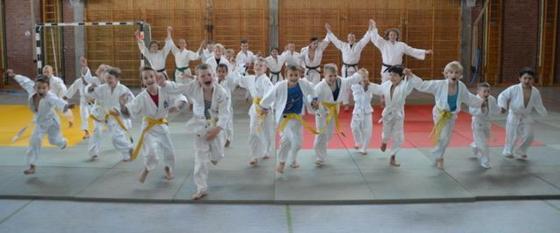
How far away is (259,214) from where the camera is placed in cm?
543

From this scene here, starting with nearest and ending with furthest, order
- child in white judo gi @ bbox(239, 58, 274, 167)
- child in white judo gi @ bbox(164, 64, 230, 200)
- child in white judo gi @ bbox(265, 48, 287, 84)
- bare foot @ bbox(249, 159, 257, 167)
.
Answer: child in white judo gi @ bbox(164, 64, 230, 200) < bare foot @ bbox(249, 159, 257, 167) < child in white judo gi @ bbox(239, 58, 274, 167) < child in white judo gi @ bbox(265, 48, 287, 84)

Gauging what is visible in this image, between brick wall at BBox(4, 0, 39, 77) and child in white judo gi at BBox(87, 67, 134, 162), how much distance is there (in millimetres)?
11417

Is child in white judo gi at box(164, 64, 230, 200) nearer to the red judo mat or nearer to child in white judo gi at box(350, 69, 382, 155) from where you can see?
child in white judo gi at box(350, 69, 382, 155)

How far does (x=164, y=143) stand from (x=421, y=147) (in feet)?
13.1

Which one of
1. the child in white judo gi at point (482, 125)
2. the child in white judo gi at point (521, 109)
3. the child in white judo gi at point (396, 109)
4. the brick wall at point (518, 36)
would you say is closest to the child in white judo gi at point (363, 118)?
the child in white judo gi at point (396, 109)

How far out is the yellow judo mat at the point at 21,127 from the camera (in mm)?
9023

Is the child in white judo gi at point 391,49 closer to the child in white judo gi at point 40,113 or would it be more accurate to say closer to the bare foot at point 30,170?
the child in white judo gi at point 40,113

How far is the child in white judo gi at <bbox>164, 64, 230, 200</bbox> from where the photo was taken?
5973 millimetres

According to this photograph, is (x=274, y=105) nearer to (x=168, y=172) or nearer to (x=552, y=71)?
(x=168, y=172)

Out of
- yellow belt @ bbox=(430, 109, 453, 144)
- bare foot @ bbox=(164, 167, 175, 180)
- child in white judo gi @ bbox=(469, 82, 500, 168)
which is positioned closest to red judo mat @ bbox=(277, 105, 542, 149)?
child in white judo gi @ bbox=(469, 82, 500, 168)

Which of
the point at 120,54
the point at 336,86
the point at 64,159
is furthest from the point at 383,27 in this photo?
the point at 64,159

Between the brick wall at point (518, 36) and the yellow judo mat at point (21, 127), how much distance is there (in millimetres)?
12823

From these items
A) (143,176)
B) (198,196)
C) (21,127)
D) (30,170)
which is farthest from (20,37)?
(198,196)

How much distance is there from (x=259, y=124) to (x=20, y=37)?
13295mm
